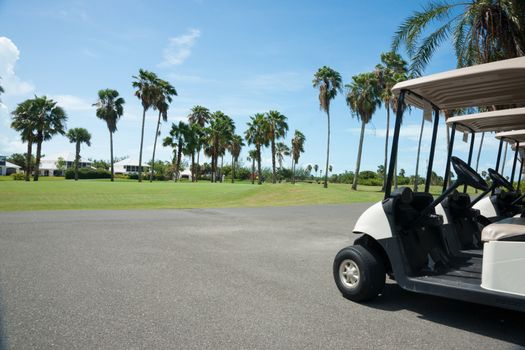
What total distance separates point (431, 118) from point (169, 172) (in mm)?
87319

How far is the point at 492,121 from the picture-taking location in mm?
→ 5973

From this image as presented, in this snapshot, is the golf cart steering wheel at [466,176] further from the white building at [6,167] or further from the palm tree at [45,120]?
the white building at [6,167]

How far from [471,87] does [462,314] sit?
248 centimetres

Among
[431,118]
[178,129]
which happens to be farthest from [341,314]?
[178,129]

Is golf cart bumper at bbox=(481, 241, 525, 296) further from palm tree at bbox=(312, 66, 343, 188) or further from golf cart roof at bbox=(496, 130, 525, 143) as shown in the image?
palm tree at bbox=(312, 66, 343, 188)

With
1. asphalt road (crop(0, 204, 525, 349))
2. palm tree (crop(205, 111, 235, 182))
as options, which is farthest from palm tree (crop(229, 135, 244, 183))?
asphalt road (crop(0, 204, 525, 349))

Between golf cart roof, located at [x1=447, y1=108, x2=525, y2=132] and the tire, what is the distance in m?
2.76

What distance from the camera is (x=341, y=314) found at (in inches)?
158

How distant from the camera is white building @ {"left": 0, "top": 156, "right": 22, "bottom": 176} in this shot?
97100mm

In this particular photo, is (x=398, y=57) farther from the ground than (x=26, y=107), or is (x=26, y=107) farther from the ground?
(x=398, y=57)

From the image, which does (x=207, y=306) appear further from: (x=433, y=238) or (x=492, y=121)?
(x=492, y=121)

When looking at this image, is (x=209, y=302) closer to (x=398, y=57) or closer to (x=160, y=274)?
(x=160, y=274)

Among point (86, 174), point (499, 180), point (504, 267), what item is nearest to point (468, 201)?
point (499, 180)

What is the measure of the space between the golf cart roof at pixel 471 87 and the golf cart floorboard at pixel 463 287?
1932 millimetres
